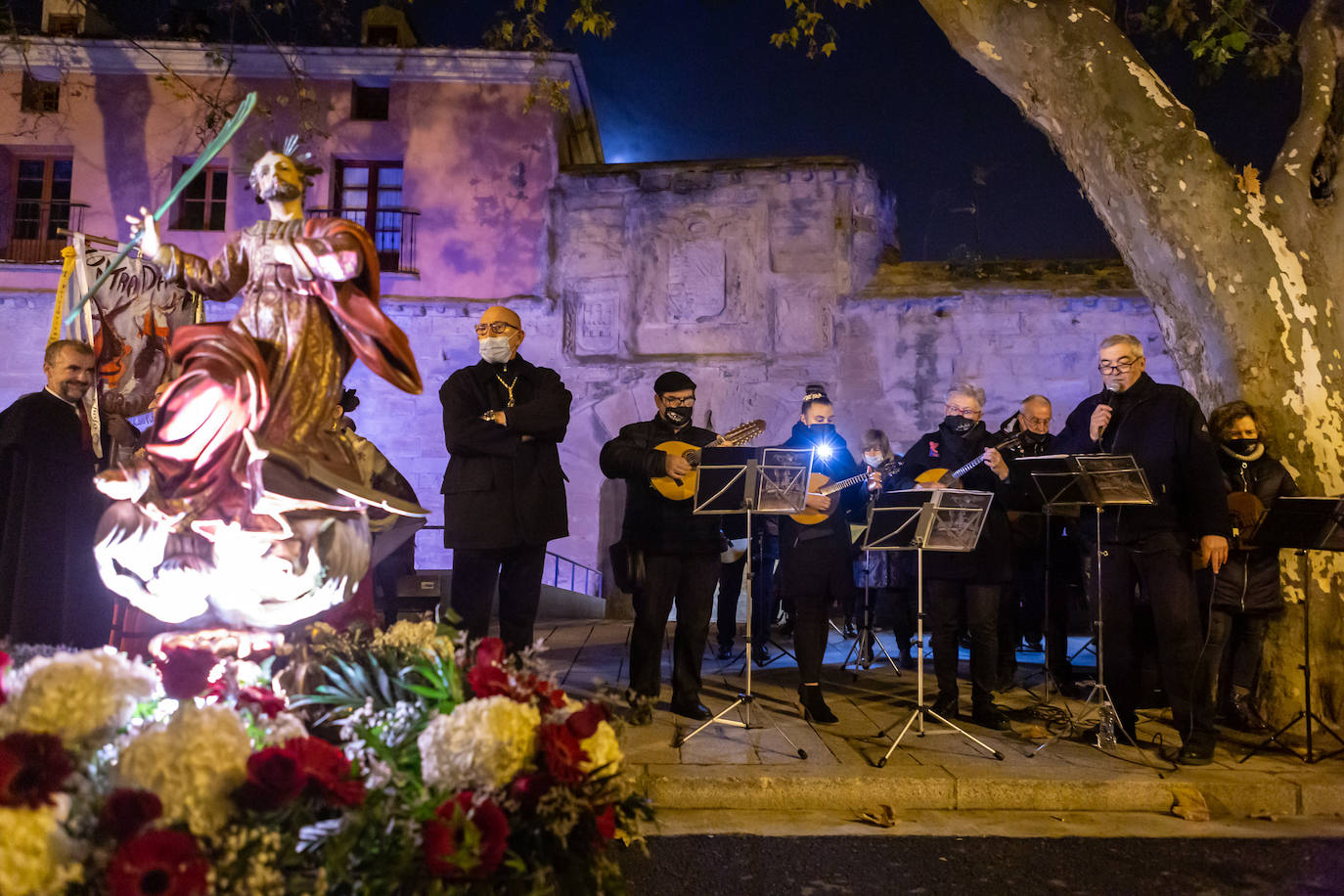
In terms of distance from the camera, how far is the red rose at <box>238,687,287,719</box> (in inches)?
87.7

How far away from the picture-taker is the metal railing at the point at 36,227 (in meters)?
14.7

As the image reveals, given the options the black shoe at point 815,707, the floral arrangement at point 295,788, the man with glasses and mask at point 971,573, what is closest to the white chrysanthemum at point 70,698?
the floral arrangement at point 295,788

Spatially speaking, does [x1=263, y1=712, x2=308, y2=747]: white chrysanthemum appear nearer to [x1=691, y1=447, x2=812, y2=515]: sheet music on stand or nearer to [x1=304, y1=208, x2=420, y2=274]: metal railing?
[x1=691, y1=447, x2=812, y2=515]: sheet music on stand

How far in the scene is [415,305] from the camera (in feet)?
47.3

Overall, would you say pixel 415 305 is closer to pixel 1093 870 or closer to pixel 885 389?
pixel 885 389

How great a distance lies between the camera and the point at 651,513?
5.48 metres

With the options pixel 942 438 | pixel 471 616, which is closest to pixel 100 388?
pixel 471 616

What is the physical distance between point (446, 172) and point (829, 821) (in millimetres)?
13247

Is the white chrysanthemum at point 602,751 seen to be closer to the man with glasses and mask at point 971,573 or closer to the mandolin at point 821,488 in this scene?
the mandolin at point 821,488

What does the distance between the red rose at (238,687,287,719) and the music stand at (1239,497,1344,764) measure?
481 centimetres

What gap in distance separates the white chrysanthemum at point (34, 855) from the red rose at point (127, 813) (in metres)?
0.07

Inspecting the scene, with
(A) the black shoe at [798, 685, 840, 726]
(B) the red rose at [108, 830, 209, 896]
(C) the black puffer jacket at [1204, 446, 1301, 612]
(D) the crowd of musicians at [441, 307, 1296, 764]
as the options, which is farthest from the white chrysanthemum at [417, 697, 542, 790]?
(C) the black puffer jacket at [1204, 446, 1301, 612]

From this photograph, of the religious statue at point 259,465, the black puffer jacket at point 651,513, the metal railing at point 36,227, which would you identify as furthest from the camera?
the metal railing at point 36,227

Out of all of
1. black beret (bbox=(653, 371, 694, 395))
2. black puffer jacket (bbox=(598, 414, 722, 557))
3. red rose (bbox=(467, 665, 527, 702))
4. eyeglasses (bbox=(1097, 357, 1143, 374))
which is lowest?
red rose (bbox=(467, 665, 527, 702))
